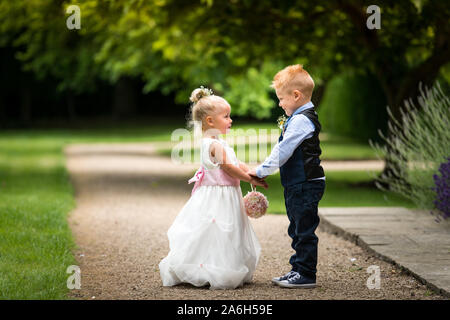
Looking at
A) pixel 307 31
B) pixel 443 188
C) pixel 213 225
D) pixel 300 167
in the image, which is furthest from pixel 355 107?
pixel 213 225

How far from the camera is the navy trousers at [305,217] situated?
5.14m

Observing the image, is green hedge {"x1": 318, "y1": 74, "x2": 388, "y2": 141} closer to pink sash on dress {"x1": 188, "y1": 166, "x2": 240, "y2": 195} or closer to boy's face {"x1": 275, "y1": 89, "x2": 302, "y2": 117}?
boy's face {"x1": 275, "y1": 89, "x2": 302, "y2": 117}

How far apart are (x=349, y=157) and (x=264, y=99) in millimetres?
11295

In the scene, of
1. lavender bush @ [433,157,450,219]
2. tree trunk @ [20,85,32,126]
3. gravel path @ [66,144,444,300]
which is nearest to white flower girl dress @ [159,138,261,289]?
gravel path @ [66,144,444,300]

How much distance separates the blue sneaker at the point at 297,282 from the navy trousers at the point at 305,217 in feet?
0.10

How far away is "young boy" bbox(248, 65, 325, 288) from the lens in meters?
5.14

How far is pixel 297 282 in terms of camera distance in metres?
5.23

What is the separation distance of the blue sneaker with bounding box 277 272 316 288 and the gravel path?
0.16 ft

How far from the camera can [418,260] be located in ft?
19.9

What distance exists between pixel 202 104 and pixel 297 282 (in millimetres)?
1480

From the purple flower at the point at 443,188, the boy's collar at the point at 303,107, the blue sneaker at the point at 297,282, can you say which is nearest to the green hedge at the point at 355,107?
the purple flower at the point at 443,188

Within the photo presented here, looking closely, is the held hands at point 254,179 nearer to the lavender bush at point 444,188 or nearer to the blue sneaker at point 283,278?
the blue sneaker at point 283,278

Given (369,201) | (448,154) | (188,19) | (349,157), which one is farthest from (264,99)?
(448,154)

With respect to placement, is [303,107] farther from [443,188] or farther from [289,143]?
[443,188]
